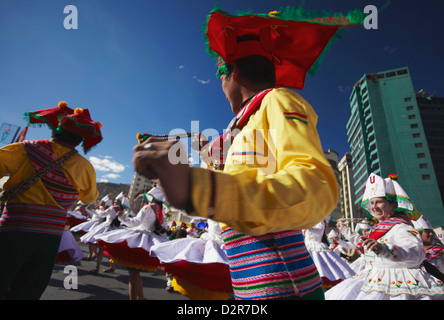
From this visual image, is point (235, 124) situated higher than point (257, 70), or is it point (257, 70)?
point (257, 70)

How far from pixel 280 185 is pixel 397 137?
54.6 meters

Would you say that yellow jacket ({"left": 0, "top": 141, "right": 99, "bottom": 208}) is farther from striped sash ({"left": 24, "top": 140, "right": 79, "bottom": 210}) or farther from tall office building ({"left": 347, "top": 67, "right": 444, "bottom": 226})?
tall office building ({"left": 347, "top": 67, "right": 444, "bottom": 226})

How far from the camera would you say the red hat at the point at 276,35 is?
1224mm

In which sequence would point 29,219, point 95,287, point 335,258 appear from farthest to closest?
point 95,287, point 335,258, point 29,219

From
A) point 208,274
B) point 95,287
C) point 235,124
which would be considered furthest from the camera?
point 95,287

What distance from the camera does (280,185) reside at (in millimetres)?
636

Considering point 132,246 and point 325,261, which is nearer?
point 132,246

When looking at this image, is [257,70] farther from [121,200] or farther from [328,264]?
[121,200]

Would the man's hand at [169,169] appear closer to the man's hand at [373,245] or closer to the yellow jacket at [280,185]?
the yellow jacket at [280,185]

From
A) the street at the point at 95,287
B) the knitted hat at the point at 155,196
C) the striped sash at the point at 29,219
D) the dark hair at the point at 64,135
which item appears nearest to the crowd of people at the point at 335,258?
the knitted hat at the point at 155,196

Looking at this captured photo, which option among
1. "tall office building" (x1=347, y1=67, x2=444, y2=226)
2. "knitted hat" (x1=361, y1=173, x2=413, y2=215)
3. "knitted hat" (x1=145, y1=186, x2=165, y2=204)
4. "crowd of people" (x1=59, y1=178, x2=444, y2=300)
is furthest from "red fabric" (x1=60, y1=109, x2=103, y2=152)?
"tall office building" (x1=347, y1=67, x2=444, y2=226)

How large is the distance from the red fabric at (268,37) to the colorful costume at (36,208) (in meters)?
2.39

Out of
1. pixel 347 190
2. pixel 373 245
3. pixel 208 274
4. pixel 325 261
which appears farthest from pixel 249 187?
pixel 347 190

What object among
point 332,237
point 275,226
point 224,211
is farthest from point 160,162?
point 332,237
